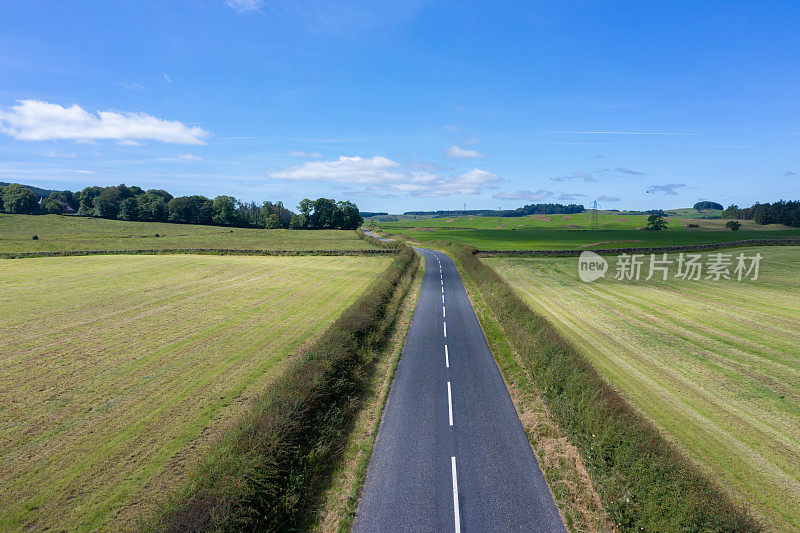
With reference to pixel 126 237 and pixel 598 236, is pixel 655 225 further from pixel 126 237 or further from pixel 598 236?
pixel 126 237

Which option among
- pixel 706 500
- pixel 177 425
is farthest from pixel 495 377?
pixel 177 425

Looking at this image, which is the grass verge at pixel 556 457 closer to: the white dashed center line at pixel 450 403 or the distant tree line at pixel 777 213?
the white dashed center line at pixel 450 403

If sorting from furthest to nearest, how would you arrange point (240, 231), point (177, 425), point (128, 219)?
1. point (128, 219)
2. point (240, 231)
3. point (177, 425)

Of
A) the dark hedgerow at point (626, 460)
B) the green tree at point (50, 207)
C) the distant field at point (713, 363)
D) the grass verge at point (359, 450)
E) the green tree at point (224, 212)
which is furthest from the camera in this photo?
the green tree at point (224, 212)

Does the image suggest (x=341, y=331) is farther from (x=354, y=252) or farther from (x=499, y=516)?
(x=354, y=252)

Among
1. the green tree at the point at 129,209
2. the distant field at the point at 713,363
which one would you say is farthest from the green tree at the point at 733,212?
the green tree at the point at 129,209

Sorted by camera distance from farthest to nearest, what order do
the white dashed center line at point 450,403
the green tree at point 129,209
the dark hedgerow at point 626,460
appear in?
the green tree at point 129,209 → the white dashed center line at point 450,403 → the dark hedgerow at point 626,460

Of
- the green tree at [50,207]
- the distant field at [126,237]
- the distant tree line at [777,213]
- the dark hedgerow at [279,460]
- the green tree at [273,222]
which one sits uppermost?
the distant tree line at [777,213]
